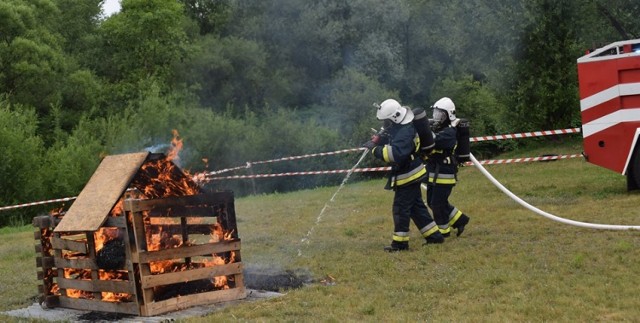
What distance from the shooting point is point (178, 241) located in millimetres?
8023

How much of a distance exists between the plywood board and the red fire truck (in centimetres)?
820

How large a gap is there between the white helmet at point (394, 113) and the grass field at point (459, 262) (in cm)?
151

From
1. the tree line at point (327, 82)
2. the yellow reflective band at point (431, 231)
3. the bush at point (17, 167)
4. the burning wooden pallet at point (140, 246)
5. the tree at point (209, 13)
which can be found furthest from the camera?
the tree at point (209, 13)

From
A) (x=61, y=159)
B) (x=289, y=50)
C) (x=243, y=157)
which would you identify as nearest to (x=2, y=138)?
(x=61, y=159)

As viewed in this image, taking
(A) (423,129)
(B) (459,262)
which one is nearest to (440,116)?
(A) (423,129)

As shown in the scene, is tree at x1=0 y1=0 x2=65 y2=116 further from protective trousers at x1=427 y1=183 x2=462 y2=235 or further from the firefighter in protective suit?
the firefighter in protective suit

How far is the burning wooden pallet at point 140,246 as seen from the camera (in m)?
7.23

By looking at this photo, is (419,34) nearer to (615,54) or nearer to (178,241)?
(615,54)

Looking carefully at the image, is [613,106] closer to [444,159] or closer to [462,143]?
[462,143]

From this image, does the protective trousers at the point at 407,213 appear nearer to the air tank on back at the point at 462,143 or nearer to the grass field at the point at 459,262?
the grass field at the point at 459,262

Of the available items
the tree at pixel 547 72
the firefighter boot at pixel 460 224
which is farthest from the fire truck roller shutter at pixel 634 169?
the tree at pixel 547 72

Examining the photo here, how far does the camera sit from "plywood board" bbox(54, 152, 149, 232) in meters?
7.32

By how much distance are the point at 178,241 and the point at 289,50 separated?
694 inches

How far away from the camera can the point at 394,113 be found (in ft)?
32.1
